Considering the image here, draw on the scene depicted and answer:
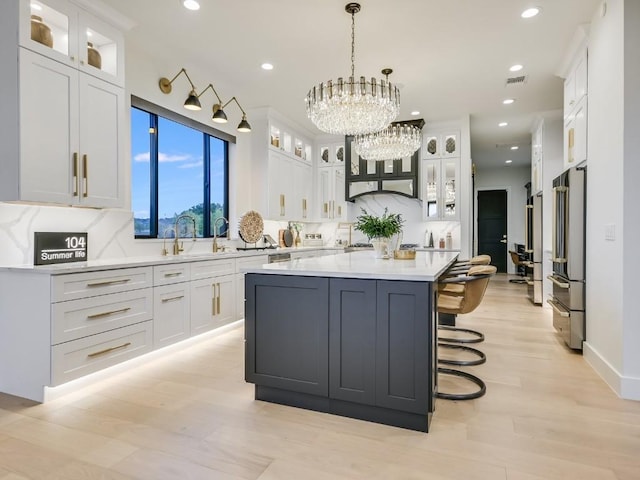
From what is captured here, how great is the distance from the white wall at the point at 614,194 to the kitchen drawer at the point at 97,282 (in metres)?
3.55

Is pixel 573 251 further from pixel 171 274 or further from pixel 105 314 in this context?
pixel 105 314

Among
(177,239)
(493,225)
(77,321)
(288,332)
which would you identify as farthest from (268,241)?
(493,225)

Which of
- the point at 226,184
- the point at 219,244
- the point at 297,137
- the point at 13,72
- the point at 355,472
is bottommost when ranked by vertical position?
the point at 355,472

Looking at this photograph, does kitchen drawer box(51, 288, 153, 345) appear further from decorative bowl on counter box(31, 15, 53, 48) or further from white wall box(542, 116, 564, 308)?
white wall box(542, 116, 564, 308)

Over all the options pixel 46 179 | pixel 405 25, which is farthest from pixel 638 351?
pixel 46 179

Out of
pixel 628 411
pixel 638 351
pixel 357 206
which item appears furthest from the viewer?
pixel 357 206

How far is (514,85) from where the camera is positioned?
4824 millimetres

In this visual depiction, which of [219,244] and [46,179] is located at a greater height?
[46,179]

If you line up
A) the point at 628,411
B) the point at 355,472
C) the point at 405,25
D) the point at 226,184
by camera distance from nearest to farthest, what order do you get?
the point at 355,472 < the point at 628,411 < the point at 405,25 < the point at 226,184

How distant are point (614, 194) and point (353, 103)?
6.76 ft

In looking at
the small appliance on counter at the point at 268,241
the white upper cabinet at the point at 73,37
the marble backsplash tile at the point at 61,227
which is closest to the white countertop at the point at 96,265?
the marble backsplash tile at the point at 61,227

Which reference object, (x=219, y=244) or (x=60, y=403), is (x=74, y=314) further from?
(x=219, y=244)

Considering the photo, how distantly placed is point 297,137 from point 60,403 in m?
5.10

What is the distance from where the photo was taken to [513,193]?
1038cm
